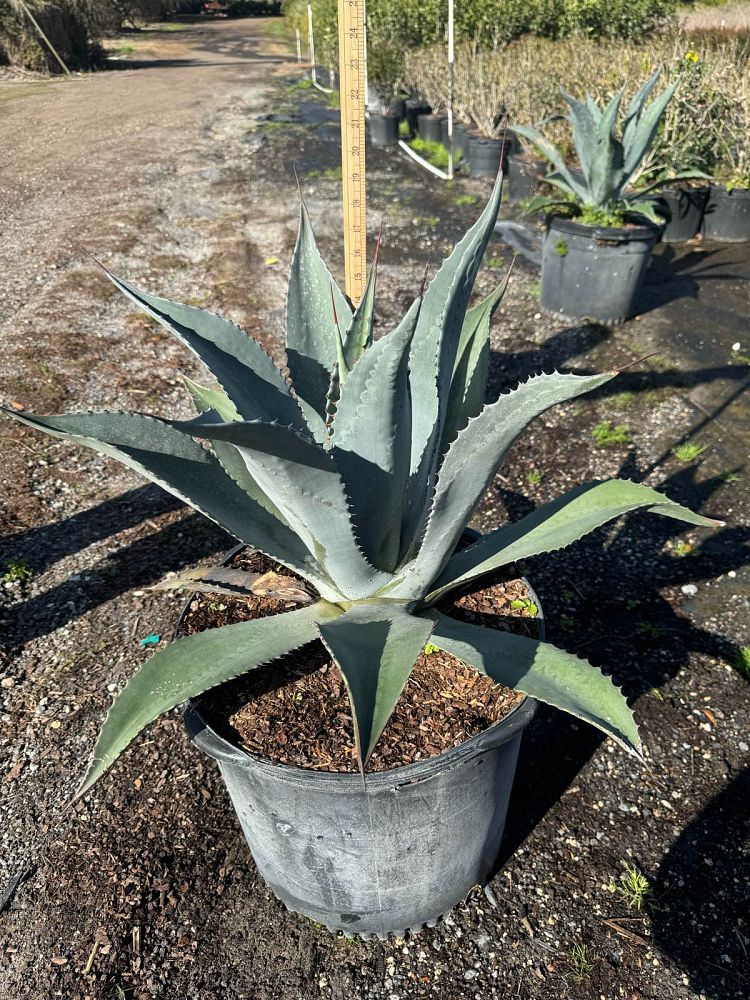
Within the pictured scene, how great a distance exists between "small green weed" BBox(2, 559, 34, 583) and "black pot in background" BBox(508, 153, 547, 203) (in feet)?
19.0

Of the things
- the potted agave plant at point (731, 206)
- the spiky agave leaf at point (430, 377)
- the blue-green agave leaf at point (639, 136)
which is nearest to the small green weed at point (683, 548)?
the spiky agave leaf at point (430, 377)

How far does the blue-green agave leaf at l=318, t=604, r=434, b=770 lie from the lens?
1.03 meters

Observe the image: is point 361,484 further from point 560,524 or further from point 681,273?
point 681,273

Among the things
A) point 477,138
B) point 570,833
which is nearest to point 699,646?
point 570,833

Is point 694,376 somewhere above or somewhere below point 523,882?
above

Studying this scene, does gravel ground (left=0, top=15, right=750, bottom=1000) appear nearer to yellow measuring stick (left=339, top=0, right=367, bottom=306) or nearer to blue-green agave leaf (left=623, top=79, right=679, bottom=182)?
blue-green agave leaf (left=623, top=79, right=679, bottom=182)

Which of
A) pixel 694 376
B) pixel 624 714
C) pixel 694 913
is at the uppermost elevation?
pixel 624 714

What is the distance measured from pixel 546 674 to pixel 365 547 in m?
0.44

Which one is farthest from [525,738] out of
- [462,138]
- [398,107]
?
[398,107]

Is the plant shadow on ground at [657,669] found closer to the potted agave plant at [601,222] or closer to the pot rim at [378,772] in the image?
the pot rim at [378,772]

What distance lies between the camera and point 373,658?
1.19 metres

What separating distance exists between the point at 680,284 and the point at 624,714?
488 centimetres

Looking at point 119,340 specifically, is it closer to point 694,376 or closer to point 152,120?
point 694,376

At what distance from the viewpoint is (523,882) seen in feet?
5.96
